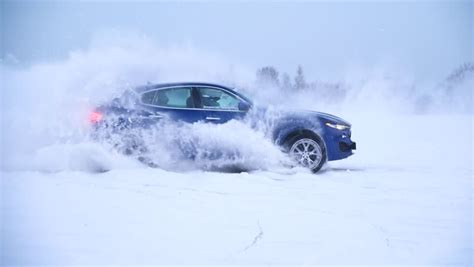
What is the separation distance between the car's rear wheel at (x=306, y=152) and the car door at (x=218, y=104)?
106 centimetres

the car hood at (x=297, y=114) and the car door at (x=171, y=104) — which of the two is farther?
the car hood at (x=297, y=114)

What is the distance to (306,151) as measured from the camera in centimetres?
782

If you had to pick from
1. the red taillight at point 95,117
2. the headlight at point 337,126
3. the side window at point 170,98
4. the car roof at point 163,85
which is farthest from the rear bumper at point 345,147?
the red taillight at point 95,117

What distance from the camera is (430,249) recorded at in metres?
4.02

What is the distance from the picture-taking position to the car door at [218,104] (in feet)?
25.3

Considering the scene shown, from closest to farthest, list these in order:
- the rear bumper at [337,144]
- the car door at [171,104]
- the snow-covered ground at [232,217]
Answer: the snow-covered ground at [232,217], the car door at [171,104], the rear bumper at [337,144]

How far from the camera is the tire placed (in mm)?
7797

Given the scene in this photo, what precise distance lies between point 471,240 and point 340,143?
3.72 m

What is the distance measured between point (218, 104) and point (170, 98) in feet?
2.78

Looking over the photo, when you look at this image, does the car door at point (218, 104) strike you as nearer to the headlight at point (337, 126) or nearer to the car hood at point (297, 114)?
the car hood at point (297, 114)

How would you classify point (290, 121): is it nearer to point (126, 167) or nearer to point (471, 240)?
point (126, 167)

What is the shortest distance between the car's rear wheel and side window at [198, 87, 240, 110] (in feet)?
4.00

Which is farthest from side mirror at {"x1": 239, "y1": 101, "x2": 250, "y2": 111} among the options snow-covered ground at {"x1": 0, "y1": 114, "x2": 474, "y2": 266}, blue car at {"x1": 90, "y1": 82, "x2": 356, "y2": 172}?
snow-covered ground at {"x1": 0, "y1": 114, "x2": 474, "y2": 266}

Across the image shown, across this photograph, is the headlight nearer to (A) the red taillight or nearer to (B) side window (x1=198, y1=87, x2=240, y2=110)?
(B) side window (x1=198, y1=87, x2=240, y2=110)
